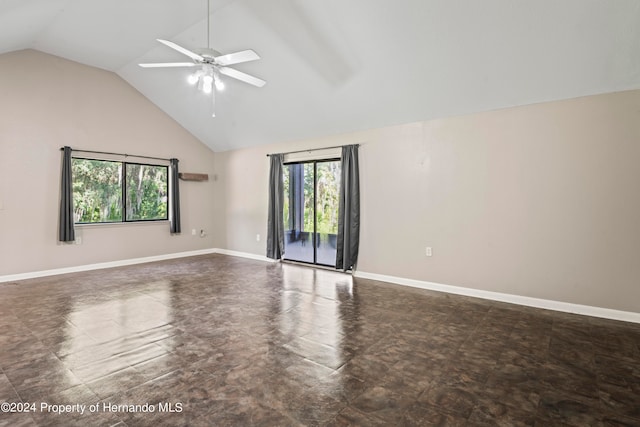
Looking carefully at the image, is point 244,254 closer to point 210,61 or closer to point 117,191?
point 117,191

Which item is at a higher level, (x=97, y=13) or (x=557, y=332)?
(x=97, y=13)

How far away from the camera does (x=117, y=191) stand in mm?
6301

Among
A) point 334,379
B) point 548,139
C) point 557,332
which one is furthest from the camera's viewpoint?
point 548,139

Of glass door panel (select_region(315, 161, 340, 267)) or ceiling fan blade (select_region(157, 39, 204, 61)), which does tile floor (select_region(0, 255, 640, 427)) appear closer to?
glass door panel (select_region(315, 161, 340, 267))

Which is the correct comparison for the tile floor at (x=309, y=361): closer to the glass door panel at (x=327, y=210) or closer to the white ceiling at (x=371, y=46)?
the glass door panel at (x=327, y=210)

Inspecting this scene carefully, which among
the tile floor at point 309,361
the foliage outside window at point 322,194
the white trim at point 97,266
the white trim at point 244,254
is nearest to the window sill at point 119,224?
the white trim at point 97,266

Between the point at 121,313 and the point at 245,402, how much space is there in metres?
2.41

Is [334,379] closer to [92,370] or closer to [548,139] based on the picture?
[92,370]

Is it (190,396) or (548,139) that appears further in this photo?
(548,139)

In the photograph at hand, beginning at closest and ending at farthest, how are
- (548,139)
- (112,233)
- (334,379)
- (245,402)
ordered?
(245,402) → (334,379) → (548,139) → (112,233)

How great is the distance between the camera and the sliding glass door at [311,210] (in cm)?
595

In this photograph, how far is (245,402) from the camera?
2.01 m

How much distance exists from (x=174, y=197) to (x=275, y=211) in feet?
7.68

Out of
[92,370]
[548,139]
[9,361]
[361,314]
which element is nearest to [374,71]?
[548,139]
